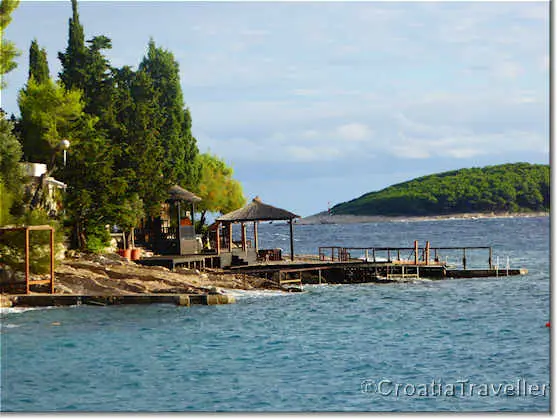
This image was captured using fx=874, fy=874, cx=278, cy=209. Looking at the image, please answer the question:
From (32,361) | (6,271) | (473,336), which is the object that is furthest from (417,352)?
(6,271)

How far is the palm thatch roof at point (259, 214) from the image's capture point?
4372 centimetres

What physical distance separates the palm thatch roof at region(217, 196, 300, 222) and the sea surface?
8472 millimetres

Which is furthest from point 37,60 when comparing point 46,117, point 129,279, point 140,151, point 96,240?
point 129,279

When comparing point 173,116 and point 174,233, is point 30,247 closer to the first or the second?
point 174,233

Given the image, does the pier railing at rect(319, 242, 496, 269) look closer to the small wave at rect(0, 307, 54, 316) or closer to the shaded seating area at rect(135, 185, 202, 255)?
the shaded seating area at rect(135, 185, 202, 255)

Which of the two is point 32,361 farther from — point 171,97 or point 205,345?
point 171,97

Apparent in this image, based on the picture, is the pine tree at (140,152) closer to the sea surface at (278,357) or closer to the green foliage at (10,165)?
the green foliage at (10,165)

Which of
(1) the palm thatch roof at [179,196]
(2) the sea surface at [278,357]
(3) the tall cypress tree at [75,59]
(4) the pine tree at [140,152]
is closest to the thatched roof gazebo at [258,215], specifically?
(1) the palm thatch roof at [179,196]

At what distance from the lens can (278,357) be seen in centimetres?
2295

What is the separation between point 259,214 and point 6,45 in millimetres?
14814

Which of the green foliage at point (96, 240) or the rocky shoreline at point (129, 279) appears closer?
the rocky shoreline at point (129, 279)

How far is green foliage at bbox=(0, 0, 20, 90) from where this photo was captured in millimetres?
35281

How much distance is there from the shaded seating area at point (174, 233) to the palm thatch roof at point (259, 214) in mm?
1933

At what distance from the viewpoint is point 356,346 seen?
2506 centimetres
